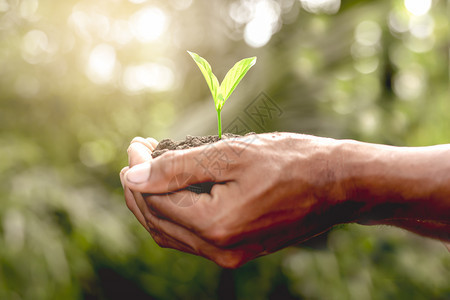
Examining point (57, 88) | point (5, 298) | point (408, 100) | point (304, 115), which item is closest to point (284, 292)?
point (304, 115)

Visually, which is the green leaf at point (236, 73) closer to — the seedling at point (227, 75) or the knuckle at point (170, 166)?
the seedling at point (227, 75)

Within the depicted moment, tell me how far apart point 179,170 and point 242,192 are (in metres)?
0.08

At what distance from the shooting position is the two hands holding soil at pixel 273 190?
42 cm

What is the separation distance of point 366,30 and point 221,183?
37.0 inches

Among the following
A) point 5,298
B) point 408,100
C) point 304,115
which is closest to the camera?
point 5,298

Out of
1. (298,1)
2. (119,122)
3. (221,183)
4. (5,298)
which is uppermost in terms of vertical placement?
(298,1)

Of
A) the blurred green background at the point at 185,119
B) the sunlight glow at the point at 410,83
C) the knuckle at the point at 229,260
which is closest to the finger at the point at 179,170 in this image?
the knuckle at the point at 229,260

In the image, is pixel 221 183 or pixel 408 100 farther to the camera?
pixel 408 100

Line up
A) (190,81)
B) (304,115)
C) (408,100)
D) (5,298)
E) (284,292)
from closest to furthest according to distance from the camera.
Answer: (5,298), (408,100), (304,115), (284,292), (190,81)

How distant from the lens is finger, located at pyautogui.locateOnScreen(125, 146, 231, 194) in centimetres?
41

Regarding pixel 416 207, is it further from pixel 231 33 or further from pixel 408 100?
pixel 231 33

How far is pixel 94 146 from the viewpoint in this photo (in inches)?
61.9

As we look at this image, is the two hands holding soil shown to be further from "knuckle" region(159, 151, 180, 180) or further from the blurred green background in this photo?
the blurred green background

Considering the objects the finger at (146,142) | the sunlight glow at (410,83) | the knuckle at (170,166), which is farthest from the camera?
the sunlight glow at (410,83)
